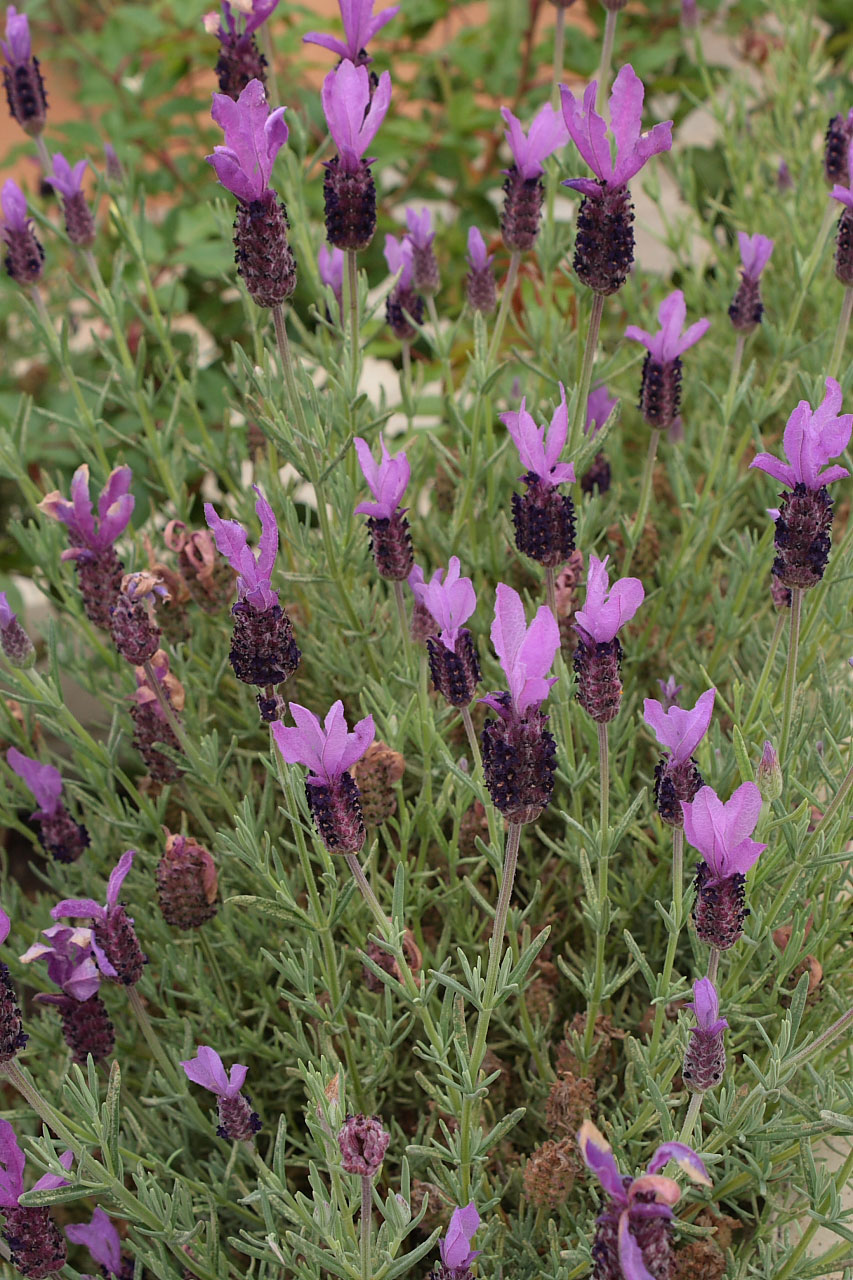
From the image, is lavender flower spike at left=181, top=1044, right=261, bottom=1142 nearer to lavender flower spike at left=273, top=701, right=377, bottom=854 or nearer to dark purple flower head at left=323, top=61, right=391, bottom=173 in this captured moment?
lavender flower spike at left=273, top=701, right=377, bottom=854

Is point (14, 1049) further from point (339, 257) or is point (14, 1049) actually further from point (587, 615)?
point (339, 257)

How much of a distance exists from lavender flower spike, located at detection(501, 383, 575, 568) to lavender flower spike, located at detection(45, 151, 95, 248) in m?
0.65

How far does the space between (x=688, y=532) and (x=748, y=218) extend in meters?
0.70

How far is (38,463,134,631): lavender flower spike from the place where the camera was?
107 centimetres

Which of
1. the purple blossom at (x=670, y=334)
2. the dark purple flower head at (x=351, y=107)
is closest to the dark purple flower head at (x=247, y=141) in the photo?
the dark purple flower head at (x=351, y=107)

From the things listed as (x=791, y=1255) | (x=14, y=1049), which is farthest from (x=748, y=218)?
(x=14, y=1049)

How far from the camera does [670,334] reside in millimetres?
1130

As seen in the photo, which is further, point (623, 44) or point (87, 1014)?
point (623, 44)

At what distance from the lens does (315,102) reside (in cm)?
201

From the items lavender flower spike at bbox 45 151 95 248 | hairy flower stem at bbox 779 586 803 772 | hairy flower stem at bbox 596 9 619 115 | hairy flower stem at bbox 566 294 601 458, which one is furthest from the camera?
lavender flower spike at bbox 45 151 95 248

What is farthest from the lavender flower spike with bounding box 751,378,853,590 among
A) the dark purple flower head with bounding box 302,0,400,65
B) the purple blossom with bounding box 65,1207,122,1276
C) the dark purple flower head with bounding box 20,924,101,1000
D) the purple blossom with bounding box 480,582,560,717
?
the purple blossom with bounding box 65,1207,122,1276

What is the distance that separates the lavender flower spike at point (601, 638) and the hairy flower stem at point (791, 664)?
0.45 feet

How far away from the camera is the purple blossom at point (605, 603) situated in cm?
79

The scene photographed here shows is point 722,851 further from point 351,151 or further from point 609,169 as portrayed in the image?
point 351,151
